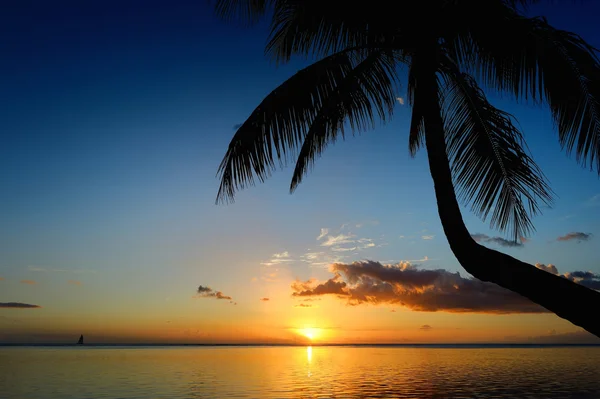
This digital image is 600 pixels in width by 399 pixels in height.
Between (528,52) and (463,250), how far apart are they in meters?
2.84

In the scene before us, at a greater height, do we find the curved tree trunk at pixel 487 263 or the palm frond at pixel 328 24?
the palm frond at pixel 328 24

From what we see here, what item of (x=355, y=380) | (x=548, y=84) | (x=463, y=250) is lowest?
(x=355, y=380)

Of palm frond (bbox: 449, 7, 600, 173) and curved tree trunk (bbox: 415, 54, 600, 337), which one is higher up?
palm frond (bbox: 449, 7, 600, 173)

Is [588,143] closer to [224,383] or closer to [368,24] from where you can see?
[368,24]

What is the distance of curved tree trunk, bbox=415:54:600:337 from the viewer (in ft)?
12.1

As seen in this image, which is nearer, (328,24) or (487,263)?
(487,263)

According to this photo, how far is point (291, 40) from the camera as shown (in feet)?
26.4

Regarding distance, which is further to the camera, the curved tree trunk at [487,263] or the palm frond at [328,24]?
the palm frond at [328,24]

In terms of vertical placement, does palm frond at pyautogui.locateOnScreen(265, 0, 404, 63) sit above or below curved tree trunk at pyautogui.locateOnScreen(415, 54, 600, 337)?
above

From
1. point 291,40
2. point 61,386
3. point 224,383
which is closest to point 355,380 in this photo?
point 224,383

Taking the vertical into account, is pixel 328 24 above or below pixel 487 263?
above

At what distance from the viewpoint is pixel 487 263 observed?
432 centimetres

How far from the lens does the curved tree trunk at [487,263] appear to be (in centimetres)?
370

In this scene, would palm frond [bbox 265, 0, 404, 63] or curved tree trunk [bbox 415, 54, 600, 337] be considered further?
palm frond [bbox 265, 0, 404, 63]
